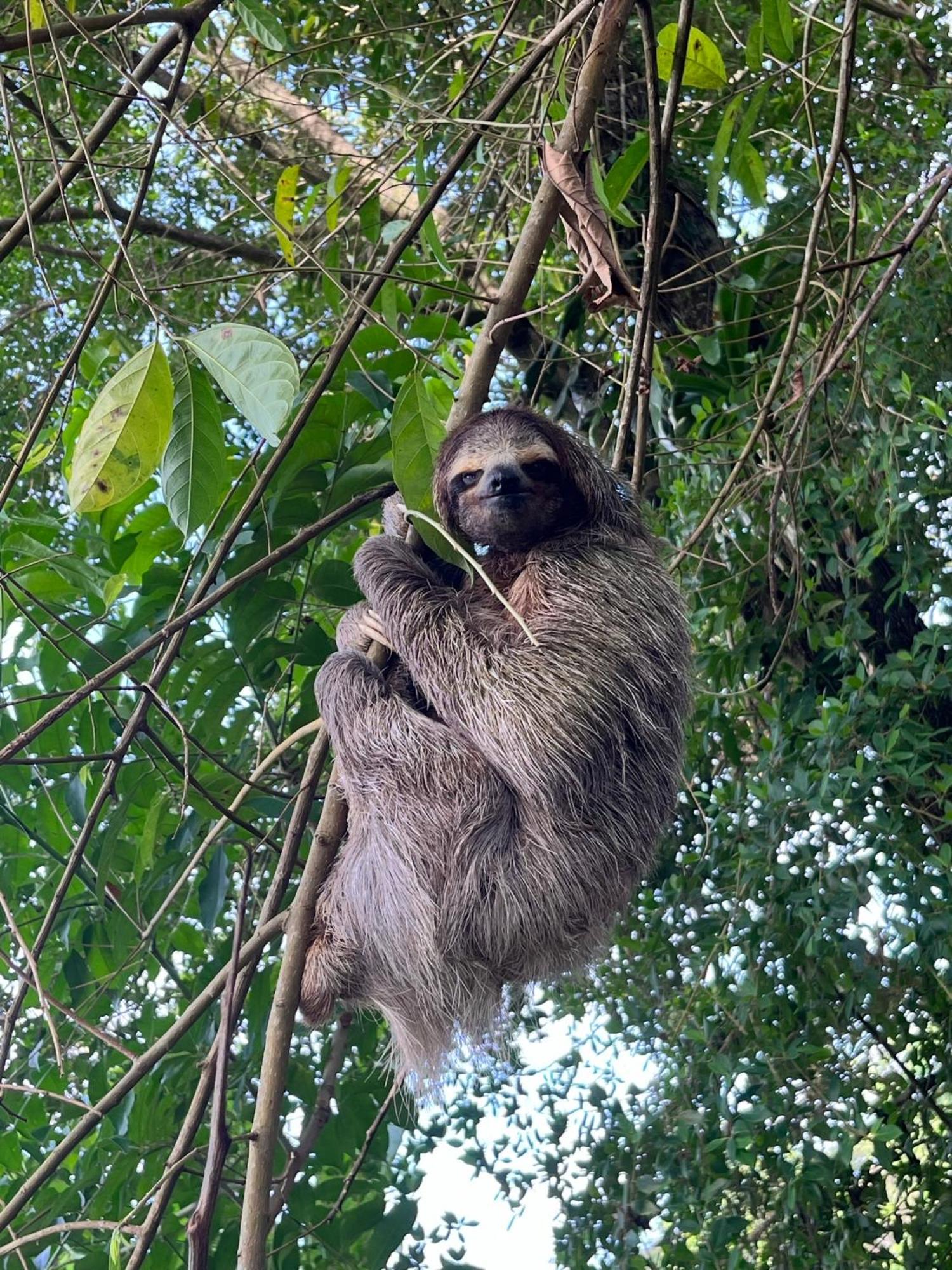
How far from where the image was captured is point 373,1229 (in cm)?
546

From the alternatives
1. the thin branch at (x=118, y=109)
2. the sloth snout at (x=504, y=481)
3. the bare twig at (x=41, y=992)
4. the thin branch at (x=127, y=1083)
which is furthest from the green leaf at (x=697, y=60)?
the bare twig at (x=41, y=992)

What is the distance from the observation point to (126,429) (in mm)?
2990

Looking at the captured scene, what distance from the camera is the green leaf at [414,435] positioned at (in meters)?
4.12

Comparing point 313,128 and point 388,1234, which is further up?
point 313,128

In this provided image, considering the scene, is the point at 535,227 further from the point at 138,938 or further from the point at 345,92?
the point at 345,92

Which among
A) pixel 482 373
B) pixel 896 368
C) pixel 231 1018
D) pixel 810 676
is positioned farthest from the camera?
pixel 810 676

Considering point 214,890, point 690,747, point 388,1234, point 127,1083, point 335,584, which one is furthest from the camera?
point 690,747

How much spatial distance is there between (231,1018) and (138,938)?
7.41 feet

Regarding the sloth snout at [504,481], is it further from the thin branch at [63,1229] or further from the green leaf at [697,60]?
the thin branch at [63,1229]

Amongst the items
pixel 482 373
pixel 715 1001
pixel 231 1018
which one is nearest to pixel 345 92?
pixel 482 373

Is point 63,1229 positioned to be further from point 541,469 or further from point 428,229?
point 428,229

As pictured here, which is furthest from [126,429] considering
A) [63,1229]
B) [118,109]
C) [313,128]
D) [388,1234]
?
[313,128]

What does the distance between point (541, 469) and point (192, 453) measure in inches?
63.3

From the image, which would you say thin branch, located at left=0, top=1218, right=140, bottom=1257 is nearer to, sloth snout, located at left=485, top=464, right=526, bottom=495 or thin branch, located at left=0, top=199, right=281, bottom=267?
sloth snout, located at left=485, top=464, right=526, bottom=495
